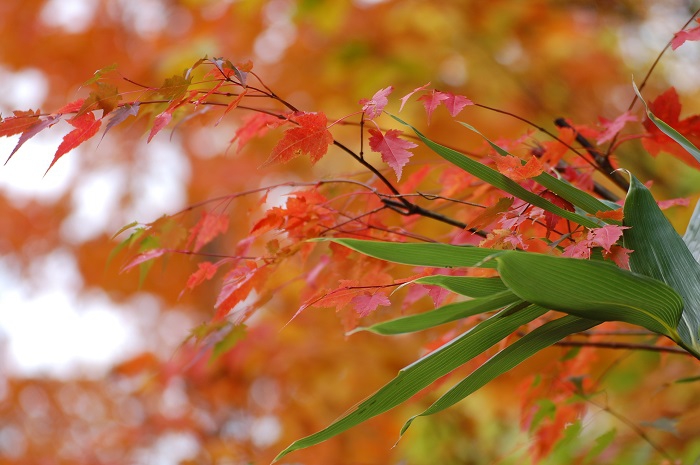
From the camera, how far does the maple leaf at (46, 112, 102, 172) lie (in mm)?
779

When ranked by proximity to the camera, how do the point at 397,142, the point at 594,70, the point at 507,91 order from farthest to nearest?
the point at 594,70 < the point at 507,91 < the point at 397,142

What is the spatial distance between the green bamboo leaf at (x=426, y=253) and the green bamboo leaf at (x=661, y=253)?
0.56 ft

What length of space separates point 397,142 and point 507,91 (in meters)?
2.04

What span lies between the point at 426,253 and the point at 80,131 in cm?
41

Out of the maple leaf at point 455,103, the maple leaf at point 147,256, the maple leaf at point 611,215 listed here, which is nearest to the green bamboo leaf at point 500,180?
the maple leaf at point 611,215

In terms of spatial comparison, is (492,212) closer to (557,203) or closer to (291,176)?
(557,203)

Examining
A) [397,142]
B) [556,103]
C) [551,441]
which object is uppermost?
[556,103]

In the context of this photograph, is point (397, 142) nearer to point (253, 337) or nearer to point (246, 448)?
point (253, 337)

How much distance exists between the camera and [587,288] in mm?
607

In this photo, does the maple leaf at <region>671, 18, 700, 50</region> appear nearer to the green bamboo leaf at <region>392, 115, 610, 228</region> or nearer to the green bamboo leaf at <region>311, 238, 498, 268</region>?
the green bamboo leaf at <region>392, 115, 610, 228</region>

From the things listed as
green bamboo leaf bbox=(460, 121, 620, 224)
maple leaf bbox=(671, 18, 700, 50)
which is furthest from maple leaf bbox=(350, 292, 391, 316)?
maple leaf bbox=(671, 18, 700, 50)

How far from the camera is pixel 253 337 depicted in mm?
2166

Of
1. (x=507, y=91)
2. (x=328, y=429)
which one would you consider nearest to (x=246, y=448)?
(x=507, y=91)

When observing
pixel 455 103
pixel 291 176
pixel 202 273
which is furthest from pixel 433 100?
pixel 291 176
